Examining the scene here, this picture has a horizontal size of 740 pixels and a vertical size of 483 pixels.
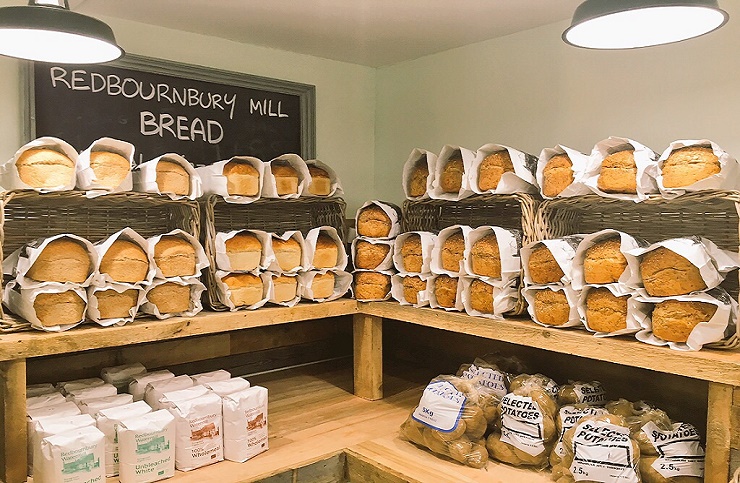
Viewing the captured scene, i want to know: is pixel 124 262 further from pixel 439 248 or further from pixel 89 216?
pixel 439 248

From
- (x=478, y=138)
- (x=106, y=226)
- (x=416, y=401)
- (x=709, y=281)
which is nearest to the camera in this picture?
(x=709, y=281)

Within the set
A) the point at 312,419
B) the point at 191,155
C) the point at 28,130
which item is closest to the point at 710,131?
the point at 312,419

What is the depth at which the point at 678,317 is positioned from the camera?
74.9 inches

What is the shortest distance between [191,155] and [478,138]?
1347 mm

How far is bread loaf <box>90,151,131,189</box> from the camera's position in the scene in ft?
7.33

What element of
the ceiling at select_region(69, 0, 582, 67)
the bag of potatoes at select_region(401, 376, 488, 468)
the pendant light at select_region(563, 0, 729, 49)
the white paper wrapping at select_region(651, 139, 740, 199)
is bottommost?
the bag of potatoes at select_region(401, 376, 488, 468)


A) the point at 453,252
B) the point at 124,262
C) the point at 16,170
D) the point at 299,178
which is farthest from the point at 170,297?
the point at 453,252

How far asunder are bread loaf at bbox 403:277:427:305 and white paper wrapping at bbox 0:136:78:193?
1.34 metres

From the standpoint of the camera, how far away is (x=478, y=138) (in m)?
3.09

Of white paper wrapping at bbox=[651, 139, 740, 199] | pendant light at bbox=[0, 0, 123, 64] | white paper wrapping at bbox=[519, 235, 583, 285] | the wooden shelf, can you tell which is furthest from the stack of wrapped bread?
pendant light at bbox=[0, 0, 123, 64]

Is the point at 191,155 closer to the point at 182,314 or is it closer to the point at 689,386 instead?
the point at 182,314

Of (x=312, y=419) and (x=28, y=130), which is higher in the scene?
(x=28, y=130)

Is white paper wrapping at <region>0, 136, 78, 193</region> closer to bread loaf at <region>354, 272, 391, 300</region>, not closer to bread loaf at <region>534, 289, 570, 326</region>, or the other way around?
bread loaf at <region>354, 272, 391, 300</region>

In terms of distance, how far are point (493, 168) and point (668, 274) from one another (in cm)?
80
